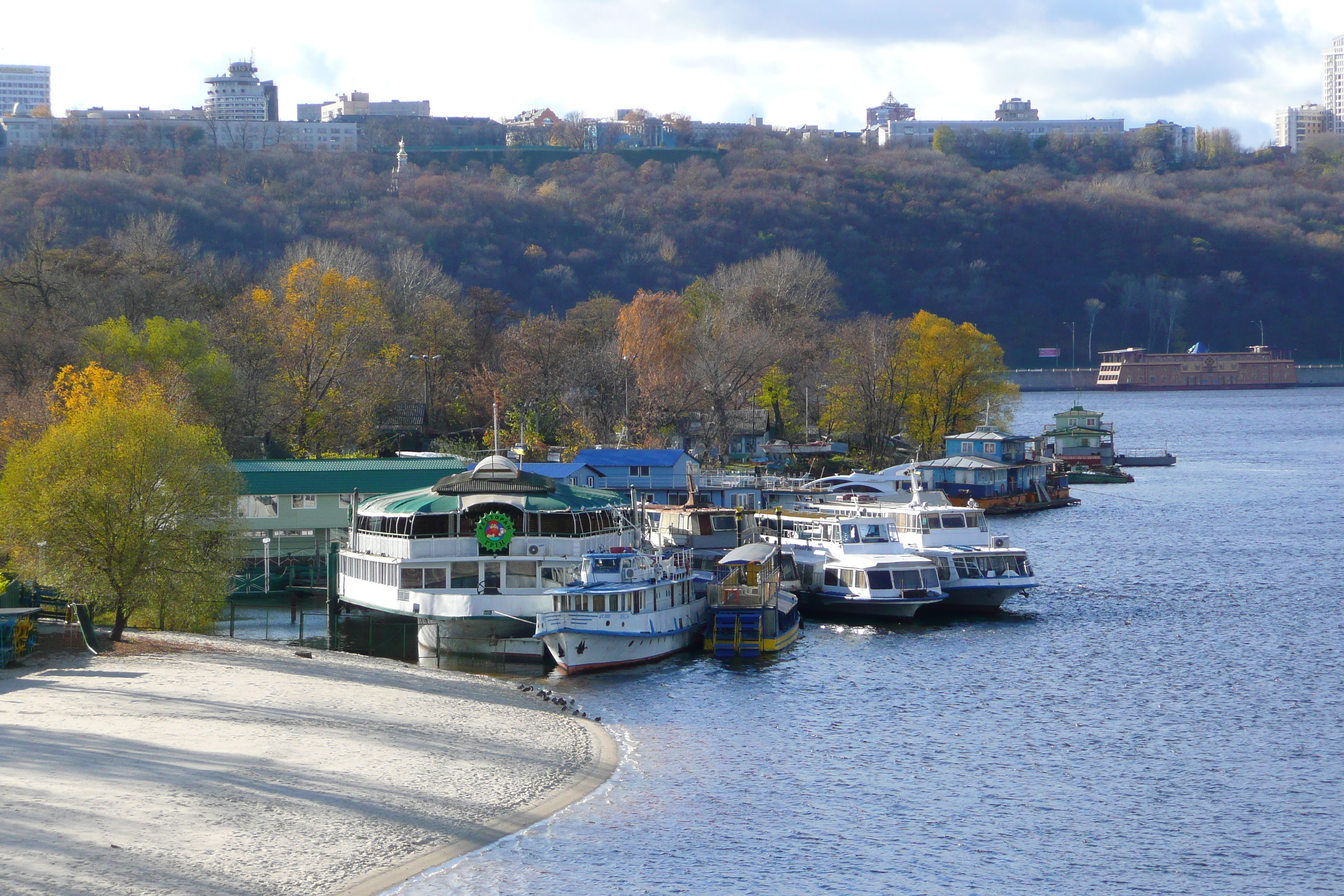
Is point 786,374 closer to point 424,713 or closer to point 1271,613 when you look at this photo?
point 1271,613

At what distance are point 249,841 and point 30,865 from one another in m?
4.06

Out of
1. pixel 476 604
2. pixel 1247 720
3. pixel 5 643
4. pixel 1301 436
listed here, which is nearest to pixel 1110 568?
pixel 1247 720

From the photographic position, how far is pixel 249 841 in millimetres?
27172

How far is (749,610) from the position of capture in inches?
1956

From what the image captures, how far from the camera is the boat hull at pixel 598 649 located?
46.0m

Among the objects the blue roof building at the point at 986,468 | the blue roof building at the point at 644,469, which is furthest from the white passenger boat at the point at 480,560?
the blue roof building at the point at 986,468

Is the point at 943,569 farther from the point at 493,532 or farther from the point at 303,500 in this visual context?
the point at 303,500

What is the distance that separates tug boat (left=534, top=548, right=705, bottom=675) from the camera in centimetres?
4616

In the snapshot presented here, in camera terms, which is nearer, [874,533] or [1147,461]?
[874,533]

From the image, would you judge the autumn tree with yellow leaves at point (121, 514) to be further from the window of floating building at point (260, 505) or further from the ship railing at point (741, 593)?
the ship railing at point (741, 593)

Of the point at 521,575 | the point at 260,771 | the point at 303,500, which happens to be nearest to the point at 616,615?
the point at 521,575

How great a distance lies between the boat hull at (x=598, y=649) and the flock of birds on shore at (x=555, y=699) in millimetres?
2523

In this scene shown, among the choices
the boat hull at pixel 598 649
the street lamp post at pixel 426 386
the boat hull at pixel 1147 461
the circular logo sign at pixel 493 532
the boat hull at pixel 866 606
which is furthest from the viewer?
the boat hull at pixel 1147 461

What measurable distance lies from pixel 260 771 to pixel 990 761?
18859 millimetres
